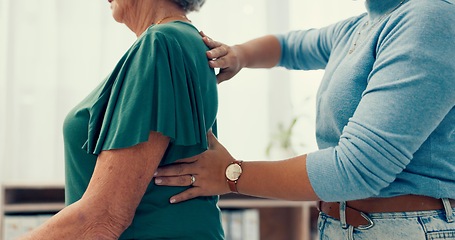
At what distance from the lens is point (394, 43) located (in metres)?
0.98

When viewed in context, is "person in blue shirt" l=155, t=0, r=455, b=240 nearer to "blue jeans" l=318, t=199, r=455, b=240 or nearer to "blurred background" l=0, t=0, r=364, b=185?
"blue jeans" l=318, t=199, r=455, b=240

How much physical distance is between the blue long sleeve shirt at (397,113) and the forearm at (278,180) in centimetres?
2

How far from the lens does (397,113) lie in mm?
925

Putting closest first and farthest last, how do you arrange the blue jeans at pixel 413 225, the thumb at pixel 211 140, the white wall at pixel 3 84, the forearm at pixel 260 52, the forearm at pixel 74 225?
the forearm at pixel 74 225, the blue jeans at pixel 413 225, the thumb at pixel 211 140, the forearm at pixel 260 52, the white wall at pixel 3 84

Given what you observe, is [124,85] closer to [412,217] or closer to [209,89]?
[209,89]

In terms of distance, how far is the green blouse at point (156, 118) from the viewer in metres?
0.94

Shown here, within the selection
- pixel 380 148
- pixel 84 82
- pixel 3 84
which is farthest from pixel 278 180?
pixel 3 84

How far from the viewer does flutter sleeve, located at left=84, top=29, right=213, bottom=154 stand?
3.04 ft

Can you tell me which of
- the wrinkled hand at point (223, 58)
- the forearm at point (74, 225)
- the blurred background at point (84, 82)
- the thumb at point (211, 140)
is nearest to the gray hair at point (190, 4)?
the wrinkled hand at point (223, 58)

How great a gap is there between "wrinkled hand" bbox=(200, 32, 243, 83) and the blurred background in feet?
4.78

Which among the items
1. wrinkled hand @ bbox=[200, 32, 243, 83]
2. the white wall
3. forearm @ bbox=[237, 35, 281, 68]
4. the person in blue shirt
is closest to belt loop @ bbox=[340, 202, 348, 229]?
the person in blue shirt

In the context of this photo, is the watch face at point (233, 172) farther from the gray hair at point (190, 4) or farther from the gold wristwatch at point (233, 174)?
the gray hair at point (190, 4)

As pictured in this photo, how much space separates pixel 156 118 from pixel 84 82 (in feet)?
6.48

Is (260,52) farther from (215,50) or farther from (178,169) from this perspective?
(178,169)
